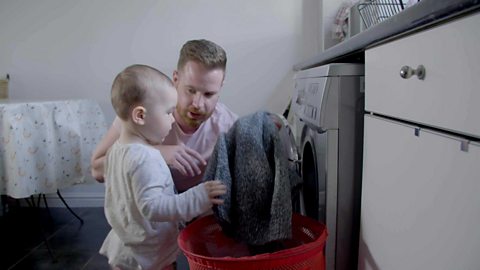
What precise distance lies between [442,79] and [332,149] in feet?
1.32

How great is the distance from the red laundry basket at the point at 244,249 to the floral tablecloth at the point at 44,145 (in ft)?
3.93

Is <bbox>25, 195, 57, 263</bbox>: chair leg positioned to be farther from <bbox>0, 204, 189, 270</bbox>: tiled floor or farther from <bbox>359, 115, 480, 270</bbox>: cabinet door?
<bbox>359, 115, 480, 270</bbox>: cabinet door

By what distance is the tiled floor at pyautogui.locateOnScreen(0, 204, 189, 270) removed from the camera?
1.79 m

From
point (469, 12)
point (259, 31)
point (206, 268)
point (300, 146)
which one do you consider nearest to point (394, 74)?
point (469, 12)

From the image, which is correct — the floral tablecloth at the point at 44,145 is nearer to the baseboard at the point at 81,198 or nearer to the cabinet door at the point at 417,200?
the baseboard at the point at 81,198

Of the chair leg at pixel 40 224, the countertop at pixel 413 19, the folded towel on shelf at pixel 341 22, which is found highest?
the folded towel on shelf at pixel 341 22

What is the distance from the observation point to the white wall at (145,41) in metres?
2.43

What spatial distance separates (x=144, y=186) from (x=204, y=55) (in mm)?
451

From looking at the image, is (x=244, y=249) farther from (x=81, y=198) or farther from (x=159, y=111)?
(x=81, y=198)

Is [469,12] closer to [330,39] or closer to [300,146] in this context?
[300,146]

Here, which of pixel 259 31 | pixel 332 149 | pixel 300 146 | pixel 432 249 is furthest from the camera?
pixel 259 31

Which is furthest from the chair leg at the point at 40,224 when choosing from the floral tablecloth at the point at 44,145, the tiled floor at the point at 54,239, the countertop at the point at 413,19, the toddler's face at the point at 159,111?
the countertop at the point at 413,19

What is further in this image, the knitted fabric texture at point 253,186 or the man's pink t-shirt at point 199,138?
the man's pink t-shirt at point 199,138

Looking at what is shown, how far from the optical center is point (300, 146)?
53.2 inches
